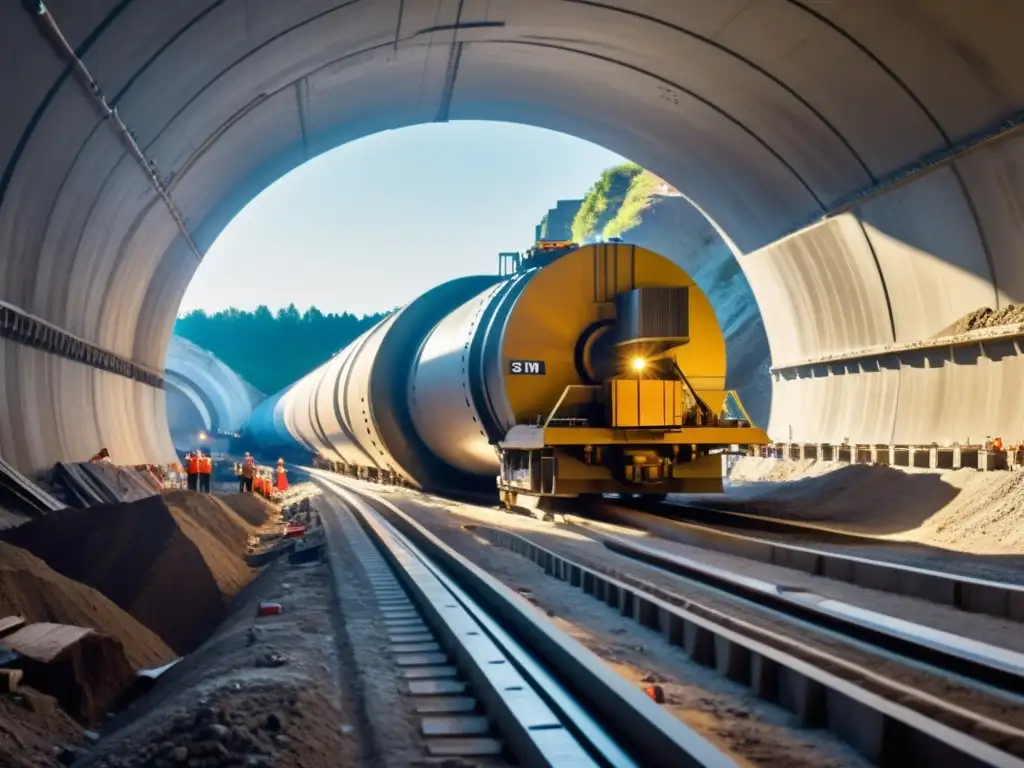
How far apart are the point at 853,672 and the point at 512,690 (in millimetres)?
1703

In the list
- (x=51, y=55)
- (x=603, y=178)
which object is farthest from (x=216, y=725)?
(x=603, y=178)

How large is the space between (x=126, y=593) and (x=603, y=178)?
5431cm

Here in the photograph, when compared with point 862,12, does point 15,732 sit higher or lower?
lower

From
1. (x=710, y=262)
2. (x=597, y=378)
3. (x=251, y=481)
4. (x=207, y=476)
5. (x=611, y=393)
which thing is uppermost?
(x=710, y=262)

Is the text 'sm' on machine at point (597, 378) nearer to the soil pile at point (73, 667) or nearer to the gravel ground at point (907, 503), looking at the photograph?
the gravel ground at point (907, 503)

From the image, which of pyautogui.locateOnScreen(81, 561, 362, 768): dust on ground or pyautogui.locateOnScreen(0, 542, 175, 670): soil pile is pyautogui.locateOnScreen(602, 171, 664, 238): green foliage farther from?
pyautogui.locateOnScreen(81, 561, 362, 768): dust on ground

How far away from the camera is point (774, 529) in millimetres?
12055

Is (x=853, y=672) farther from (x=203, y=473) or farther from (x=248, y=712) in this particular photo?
(x=203, y=473)

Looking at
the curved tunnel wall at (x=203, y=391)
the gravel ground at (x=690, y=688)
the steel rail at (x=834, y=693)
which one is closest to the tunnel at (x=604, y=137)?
the gravel ground at (x=690, y=688)

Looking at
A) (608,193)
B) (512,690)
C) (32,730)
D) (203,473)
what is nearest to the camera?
(512,690)

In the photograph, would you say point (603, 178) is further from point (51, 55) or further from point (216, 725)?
point (216, 725)

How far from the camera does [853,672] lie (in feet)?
15.4

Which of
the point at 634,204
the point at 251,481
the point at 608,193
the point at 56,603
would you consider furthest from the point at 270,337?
the point at 56,603

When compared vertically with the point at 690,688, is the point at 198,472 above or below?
above
